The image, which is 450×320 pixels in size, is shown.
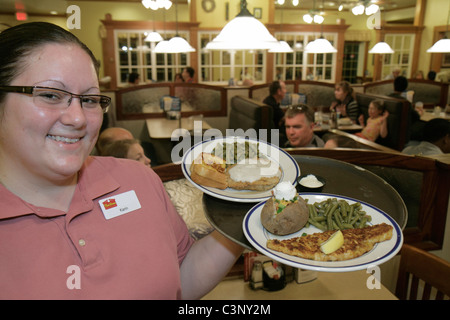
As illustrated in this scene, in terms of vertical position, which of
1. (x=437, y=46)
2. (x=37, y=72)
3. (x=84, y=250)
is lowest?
(x=84, y=250)

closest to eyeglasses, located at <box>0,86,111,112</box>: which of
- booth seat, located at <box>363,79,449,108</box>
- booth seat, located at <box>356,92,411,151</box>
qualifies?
booth seat, located at <box>356,92,411,151</box>

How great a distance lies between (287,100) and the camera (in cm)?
730

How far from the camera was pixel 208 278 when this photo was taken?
1.20 meters

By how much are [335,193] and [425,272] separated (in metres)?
0.79

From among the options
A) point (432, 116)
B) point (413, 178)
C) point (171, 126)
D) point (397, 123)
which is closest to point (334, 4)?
point (432, 116)

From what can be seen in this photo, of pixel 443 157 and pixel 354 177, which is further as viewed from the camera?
pixel 443 157

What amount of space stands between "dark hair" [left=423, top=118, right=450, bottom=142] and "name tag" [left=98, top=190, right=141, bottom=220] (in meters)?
3.73

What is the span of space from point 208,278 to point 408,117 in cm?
544

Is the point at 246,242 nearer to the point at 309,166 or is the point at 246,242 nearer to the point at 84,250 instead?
the point at 84,250

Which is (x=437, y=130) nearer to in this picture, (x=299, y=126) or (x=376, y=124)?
(x=376, y=124)

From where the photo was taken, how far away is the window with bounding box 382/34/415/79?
12.4 m

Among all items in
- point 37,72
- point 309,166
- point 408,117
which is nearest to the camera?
point 37,72

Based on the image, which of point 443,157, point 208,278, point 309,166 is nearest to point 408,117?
point 443,157
